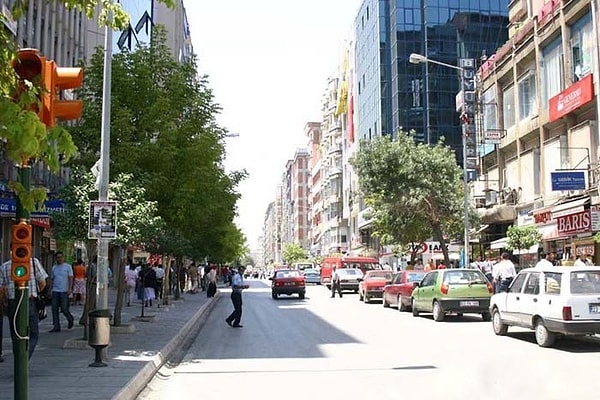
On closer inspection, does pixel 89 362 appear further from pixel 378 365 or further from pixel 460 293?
pixel 460 293

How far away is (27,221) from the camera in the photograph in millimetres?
6836

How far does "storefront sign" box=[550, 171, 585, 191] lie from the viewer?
27.2 meters

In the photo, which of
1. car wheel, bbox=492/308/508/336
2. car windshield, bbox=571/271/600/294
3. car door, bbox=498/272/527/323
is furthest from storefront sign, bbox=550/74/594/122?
car windshield, bbox=571/271/600/294

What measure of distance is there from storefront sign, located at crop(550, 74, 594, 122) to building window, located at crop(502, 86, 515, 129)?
640 cm

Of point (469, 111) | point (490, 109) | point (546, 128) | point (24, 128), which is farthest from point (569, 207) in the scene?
point (24, 128)

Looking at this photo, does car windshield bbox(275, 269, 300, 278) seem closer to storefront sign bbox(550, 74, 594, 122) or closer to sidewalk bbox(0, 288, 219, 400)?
storefront sign bbox(550, 74, 594, 122)

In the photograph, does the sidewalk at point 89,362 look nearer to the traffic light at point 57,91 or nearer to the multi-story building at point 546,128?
the traffic light at point 57,91

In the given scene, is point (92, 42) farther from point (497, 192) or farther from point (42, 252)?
point (497, 192)

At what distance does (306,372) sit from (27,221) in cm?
610

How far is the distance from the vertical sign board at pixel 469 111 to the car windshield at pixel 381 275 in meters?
8.49

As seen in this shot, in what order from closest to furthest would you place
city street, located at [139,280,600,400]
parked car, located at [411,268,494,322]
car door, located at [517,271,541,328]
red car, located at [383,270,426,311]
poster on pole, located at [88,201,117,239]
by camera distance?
1. city street, located at [139,280,600,400]
2. poster on pole, located at [88,201,117,239]
3. car door, located at [517,271,541,328]
4. parked car, located at [411,268,494,322]
5. red car, located at [383,270,426,311]

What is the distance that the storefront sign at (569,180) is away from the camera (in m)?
27.2

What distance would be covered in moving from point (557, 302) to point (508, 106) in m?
26.6

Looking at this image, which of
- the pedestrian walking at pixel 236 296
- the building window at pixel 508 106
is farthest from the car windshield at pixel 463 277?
the building window at pixel 508 106
